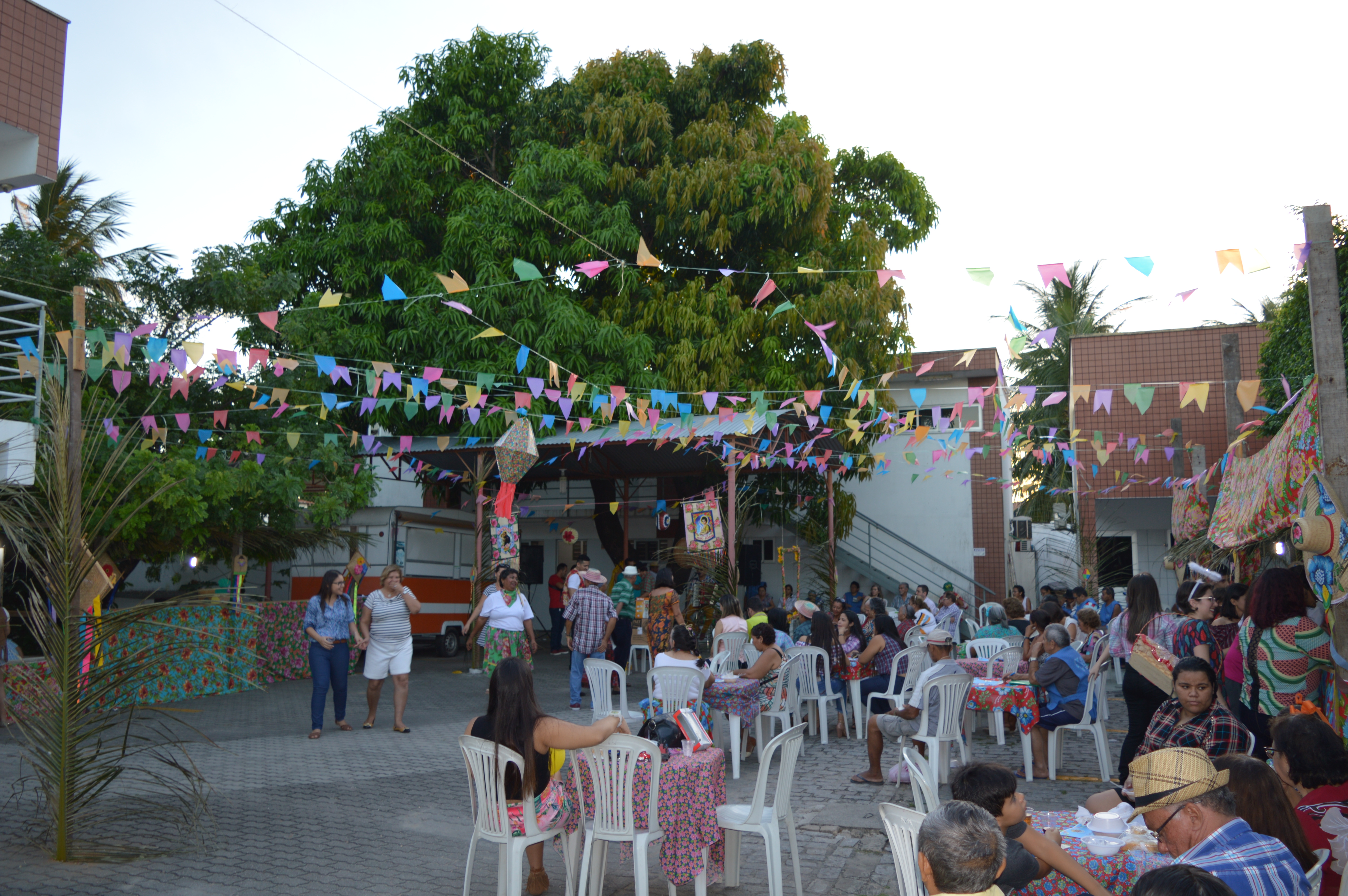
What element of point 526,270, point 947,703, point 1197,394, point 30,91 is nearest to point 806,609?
point 947,703

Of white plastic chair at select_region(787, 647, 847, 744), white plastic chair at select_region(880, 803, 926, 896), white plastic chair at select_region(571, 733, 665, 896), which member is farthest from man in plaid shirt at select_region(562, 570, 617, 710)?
white plastic chair at select_region(880, 803, 926, 896)

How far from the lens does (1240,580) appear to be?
11.9 metres

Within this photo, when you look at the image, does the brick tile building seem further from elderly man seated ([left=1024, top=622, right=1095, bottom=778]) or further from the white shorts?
elderly man seated ([left=1024, top=622, right=1095, bottom=778])

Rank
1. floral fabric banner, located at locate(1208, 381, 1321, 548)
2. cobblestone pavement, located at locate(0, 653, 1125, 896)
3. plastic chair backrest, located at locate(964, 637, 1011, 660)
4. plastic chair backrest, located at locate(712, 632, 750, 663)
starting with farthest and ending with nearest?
1. plastic chair backrest, located at locate(712, 632, 750, 663)
2. plastic chair backrest, located at locate(964, 637, 1011, 660)
3. floral fabric banner, located at locate(1208, 381, 1321, 548)
4. cobblestone pavement, located at locate(0, 653, 1125, 896)

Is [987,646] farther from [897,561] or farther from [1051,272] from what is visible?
[897,561]

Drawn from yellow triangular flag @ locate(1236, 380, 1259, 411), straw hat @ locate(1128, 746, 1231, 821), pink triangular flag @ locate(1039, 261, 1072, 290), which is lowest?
straw hat @ locate(1128, 746, 1231, 821)

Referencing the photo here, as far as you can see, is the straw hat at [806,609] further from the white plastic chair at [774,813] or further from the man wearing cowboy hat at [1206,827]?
the man wearing cowboy hat at [1206,827]

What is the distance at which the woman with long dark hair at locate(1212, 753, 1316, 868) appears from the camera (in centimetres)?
306

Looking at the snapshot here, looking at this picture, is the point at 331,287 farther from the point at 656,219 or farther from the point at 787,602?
the point at 787,602

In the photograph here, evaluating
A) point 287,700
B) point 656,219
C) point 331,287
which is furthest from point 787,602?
point 331,287

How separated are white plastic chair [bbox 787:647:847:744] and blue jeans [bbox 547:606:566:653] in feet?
28.1

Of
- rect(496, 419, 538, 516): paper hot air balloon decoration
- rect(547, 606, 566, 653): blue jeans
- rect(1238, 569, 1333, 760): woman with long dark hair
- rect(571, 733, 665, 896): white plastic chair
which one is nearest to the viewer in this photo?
rect(571, 733, 665, 896): white plastic chair

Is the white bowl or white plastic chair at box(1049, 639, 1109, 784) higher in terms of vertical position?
the white bowl

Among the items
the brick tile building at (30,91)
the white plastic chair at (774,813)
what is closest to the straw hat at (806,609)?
the white plastic chair at (774,813)
